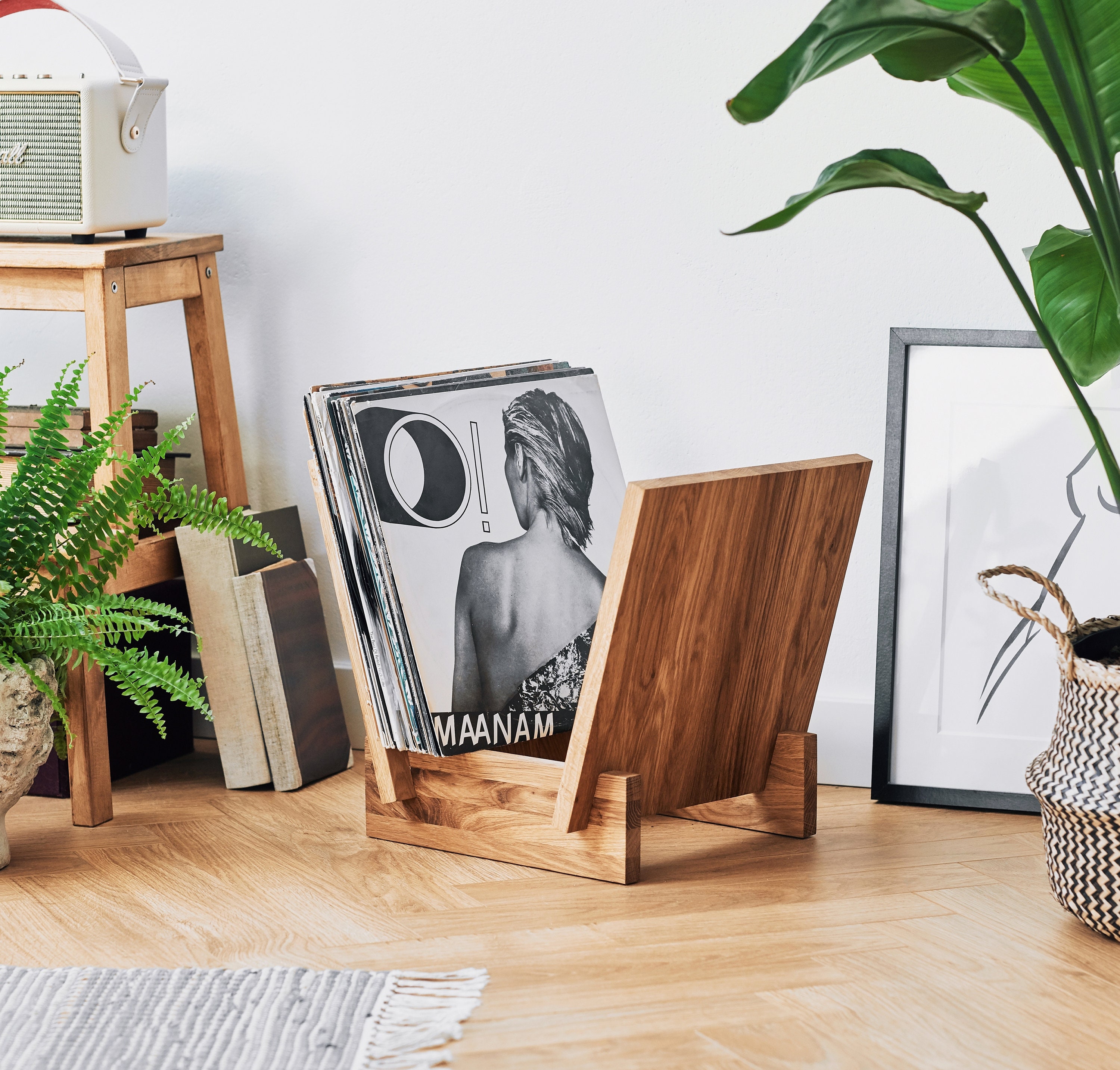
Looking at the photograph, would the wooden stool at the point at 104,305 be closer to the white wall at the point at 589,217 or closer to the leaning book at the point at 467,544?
the white wall at the point at 589,217

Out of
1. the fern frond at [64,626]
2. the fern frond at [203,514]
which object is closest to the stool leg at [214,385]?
the fern frond at [203,514]

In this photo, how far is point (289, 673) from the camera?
154 centimetres

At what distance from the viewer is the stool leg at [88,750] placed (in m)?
1.39

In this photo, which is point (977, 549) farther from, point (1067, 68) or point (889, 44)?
point (889, 44)

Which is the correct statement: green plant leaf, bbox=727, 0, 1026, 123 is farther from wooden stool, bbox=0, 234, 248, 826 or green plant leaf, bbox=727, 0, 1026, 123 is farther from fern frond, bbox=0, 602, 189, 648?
wooden stool, bbox=0, 234, 248, 826

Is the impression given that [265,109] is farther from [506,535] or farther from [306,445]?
[506,535]

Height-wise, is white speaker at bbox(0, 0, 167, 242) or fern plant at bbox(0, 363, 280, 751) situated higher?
white speaker at bbox(0, 0, 167, 242)

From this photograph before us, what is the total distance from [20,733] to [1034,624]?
41.1 inches

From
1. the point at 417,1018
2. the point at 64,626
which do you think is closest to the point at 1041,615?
the point at 417,1018

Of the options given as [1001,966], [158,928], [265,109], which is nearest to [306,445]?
[265,109]

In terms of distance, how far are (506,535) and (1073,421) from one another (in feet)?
2.02

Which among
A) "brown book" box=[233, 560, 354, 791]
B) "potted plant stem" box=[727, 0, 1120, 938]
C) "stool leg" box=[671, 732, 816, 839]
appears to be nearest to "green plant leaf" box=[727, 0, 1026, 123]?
"potted plant stem" box=[727, 0, 1120, 938]

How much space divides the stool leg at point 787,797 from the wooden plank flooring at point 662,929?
0.02 meters

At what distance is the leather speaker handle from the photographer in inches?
56.7
